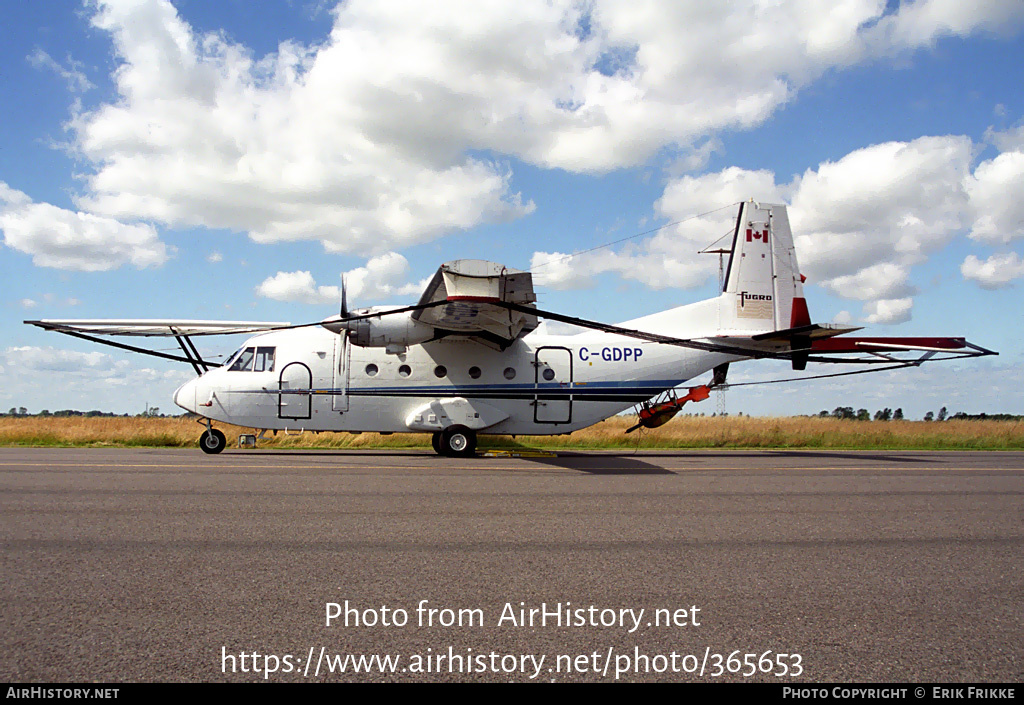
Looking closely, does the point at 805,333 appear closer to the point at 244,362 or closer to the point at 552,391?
the point at 552,391

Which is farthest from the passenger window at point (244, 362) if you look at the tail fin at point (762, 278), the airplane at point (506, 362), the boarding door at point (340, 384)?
the tail fin at point (762, 278)

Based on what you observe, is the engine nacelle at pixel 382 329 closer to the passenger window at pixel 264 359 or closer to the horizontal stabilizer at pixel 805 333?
the passenger window at pixel 264 359

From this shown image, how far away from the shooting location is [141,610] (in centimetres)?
346

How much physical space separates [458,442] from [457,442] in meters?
0.02

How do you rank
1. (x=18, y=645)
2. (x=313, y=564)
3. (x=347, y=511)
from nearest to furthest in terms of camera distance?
(x=18, y=645), (x=313, y=564), (x=347, y=511)

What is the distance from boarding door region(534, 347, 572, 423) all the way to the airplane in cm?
3

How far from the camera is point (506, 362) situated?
54.3 ft

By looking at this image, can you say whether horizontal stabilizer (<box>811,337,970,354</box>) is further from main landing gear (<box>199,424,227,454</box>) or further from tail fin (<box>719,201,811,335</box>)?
main landing gear (<box>199,424,227,454</box>)

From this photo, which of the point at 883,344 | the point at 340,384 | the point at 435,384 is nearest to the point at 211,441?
the point at 340,384

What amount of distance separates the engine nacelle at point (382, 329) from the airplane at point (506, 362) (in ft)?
0.65

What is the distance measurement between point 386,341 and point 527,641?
496 inches

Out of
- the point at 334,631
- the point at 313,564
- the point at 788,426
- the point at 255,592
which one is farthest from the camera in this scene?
the point at 788,426

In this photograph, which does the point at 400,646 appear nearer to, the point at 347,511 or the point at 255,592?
the point at 255,592

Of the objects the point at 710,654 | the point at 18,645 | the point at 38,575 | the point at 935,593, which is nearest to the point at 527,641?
the point at 710,654
